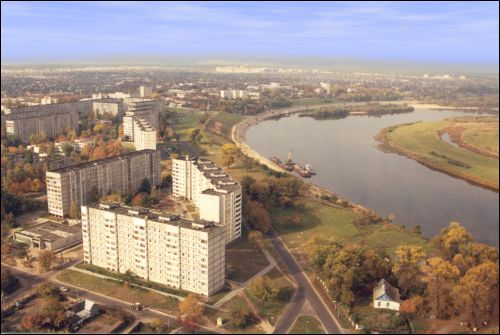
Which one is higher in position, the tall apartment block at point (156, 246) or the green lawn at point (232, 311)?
the tall apartment block at point (156, 246)

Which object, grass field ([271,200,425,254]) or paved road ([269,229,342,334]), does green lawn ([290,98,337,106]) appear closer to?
grass field ([271,200,425,254])

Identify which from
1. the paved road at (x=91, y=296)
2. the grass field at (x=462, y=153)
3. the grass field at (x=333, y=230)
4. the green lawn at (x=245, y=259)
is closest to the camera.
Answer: the grass field at (x=462, y=153)

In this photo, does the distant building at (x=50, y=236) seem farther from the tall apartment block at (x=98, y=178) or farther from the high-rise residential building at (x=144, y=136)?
the high-rise residential building at (x=144, y=136)

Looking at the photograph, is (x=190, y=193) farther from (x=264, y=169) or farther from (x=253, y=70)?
(x=253, y=70)

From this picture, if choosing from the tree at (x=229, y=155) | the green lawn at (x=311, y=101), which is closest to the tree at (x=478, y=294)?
the tree at (x=229, y=155)

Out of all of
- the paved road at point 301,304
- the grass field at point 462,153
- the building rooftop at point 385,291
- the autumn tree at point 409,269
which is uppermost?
the grass field at point 462,153

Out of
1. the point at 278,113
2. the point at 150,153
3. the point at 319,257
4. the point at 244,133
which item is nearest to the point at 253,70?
the point at 278,113
